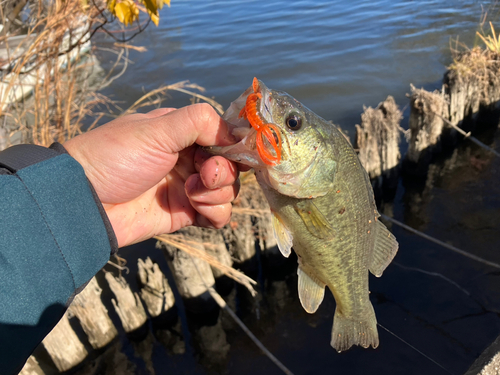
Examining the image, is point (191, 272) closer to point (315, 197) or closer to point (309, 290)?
point (309, 290)

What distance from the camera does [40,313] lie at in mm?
1607

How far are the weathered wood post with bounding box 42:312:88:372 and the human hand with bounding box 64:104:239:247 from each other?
241 centimetres

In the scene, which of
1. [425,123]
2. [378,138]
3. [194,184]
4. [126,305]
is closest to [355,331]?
[194,184]

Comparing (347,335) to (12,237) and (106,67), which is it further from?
(106,67)

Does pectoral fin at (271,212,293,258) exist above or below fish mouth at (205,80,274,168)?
below

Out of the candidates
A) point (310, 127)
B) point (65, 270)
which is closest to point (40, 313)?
point (65, 270)

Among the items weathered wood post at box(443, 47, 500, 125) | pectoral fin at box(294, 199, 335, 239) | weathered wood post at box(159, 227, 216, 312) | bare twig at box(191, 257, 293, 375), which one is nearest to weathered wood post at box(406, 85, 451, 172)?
weathered wood post at box(443, 47, 500, 125)

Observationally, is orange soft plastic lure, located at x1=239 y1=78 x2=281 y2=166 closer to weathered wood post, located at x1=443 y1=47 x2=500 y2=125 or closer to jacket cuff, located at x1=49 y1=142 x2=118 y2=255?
jacket cuff, located at x1=49 y1=142 x2=118 y2=255

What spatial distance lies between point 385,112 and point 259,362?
14.4 feet

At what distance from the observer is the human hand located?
2131mm

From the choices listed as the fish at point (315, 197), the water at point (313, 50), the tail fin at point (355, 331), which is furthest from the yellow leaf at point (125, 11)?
the water at point (313, 50)

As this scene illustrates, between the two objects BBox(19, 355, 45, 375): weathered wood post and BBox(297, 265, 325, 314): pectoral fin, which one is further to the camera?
BBox(19, 355, 45, 375): weathered wood post

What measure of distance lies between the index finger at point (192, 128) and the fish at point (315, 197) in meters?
0.07

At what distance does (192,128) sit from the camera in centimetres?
211
